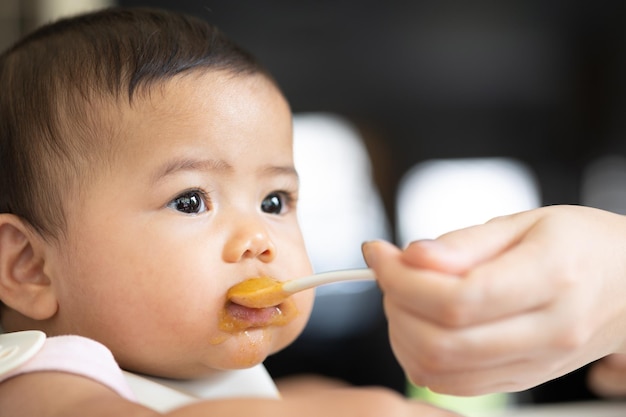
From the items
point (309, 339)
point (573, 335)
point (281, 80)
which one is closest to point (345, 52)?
point (281, 80)

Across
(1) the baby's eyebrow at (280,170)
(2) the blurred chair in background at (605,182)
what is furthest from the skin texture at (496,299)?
(2) the blurred chair in background at (605,182)

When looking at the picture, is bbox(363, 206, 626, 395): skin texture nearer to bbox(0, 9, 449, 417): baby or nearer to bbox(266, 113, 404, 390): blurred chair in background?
bbox(0, 9, 449, 417): baby

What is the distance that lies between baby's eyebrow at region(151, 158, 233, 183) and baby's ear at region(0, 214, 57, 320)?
0.13m

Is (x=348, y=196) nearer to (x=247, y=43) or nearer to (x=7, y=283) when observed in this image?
(x=247, y=43)

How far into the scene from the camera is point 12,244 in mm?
745

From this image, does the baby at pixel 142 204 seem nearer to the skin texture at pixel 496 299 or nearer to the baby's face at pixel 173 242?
the baby's face at pixel 173 242

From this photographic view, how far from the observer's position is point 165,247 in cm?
70

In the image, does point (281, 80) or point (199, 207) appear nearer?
point (199, 207)

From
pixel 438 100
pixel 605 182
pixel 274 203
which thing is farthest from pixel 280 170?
pixel 605 182

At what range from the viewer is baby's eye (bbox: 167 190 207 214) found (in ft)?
2.41

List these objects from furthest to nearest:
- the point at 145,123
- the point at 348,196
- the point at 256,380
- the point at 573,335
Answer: the point at 348,196 < the point at 256,380 < the point at 145,123 < the point at 573,335

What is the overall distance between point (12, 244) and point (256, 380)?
28 cm

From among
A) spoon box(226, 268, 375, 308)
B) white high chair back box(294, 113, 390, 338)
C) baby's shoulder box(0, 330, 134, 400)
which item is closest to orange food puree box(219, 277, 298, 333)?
spoon box(226, 268, 375, 308)

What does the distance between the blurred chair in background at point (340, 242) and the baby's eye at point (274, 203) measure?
3.55 ft
